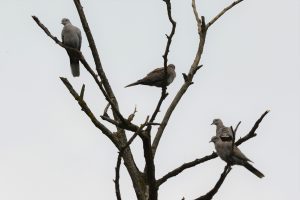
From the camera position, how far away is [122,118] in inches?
216

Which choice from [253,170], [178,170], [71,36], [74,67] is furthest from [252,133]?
Answer: [71,36]

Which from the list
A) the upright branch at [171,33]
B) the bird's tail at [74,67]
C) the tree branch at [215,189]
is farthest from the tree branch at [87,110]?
the bird's tail at [74,67]

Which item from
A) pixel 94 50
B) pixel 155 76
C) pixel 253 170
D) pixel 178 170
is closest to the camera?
pixel 178 170

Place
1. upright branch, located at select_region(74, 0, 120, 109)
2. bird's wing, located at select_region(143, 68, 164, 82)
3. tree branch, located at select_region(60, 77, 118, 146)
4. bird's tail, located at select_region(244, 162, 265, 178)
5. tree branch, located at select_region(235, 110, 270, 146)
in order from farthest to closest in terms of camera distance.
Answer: bird's wing, located at select_region(143, 68, 164, 82) < bird's tail, located at select_region(244, 162, 265, 178) < upright branch, located at select_region(74, 0, 120, 109) < tree branch, located at select_region(60, 77, 118, 146) < tree branch, located at select_region(235, 110, 270, 146)

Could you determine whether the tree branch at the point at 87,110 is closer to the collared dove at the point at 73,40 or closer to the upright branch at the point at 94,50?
the upright branch at the point at 94,50

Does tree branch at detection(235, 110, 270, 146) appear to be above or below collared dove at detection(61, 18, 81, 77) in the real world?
below

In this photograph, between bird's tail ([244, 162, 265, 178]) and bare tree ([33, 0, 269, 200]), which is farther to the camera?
bird's tail ([244, 162, 265, 178])

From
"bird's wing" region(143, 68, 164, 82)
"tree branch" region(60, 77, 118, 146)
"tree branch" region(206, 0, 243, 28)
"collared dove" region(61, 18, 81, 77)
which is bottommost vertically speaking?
"tree branch" region(60, 77, 118, 146)

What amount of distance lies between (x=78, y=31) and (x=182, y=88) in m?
5.85

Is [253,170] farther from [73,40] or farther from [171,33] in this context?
[73,40]

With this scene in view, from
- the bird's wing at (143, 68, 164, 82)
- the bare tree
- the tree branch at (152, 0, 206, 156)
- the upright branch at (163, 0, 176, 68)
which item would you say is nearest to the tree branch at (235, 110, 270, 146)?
the bare tree

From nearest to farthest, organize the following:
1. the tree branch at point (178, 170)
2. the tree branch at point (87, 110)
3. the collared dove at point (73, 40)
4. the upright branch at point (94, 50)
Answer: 1. the tree branch at point (87, 110)
2. the tree branch at point (178, 170)
3. the upright branch at point (94, 50)
4. the collared dove at point (73, 40)

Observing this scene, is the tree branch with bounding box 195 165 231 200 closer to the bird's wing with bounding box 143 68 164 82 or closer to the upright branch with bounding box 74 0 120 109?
the upright branch with bounding box 74 0 120 109

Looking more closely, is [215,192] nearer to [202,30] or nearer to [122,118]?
[122,118]
